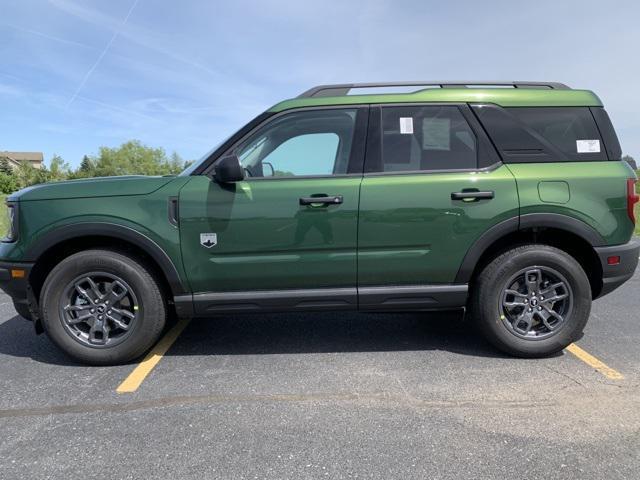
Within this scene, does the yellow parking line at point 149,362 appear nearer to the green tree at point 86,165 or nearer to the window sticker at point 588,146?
the window sticker at point 588,146

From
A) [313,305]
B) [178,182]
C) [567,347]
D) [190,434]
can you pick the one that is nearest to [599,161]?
[567,347]

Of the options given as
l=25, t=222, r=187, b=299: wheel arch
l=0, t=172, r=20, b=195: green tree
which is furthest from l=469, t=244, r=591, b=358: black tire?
l=0, t=172, r=20, b=195: green tree

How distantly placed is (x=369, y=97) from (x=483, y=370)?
220 centimetres

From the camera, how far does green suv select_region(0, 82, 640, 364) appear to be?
332cm

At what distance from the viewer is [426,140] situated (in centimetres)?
348

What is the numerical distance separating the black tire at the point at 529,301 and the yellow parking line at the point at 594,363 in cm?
19

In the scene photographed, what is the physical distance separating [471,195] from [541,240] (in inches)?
29.5

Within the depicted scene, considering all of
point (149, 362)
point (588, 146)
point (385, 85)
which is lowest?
point (149, 362)

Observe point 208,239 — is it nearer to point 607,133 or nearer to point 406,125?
point 406,125

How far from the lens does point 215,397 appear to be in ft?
9.70

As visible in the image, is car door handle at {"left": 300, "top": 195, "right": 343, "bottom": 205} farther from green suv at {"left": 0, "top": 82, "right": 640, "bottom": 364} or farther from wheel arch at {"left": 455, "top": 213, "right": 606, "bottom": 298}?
wheel arch at {"left": 455, "top": 213, "right": 606, "bottom": 298}

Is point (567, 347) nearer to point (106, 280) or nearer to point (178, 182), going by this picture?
point (178, 182)

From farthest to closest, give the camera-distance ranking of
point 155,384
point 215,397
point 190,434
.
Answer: point 155,384
point 215,397
point 190,434

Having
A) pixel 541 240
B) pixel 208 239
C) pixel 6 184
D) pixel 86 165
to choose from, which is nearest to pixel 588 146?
pixel 541 240
